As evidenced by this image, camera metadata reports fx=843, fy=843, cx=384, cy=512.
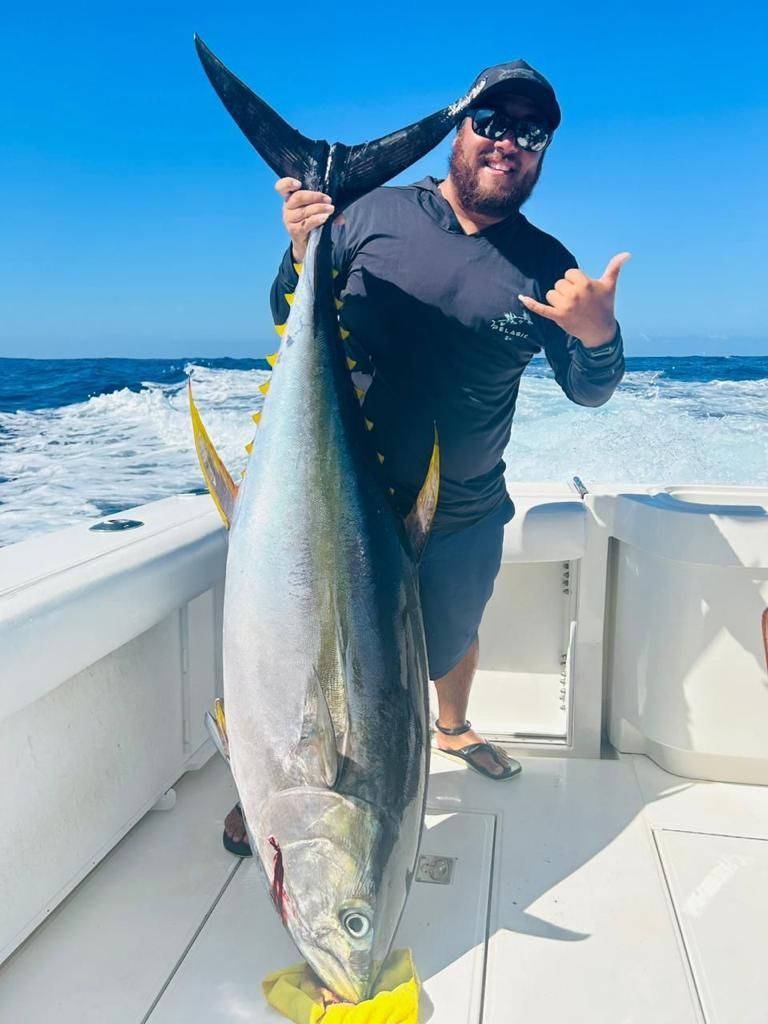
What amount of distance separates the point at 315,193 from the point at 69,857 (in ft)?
4.61

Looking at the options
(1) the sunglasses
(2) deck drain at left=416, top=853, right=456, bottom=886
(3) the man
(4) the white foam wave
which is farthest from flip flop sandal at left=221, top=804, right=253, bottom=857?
(4) the white foam wave

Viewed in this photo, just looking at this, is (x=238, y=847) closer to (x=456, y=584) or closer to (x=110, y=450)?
(x=456, y=584)

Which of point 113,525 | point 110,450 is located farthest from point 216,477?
point 110,450

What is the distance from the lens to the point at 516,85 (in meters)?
1.78

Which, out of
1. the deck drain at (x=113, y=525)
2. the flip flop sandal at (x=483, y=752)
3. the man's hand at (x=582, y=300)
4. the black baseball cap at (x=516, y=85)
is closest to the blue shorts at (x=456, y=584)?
the flip flop sandal at (x=483, y=752)

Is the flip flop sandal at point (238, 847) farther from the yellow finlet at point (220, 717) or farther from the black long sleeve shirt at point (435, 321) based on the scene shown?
the black long sleeve shirt at point (435, 321)

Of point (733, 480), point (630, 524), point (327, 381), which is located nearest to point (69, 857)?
point (327, 381)

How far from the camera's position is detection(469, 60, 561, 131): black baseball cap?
1.77m

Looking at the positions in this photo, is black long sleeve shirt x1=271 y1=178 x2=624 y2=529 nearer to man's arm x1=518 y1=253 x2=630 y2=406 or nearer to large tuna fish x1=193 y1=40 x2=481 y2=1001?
man's arm x1=518 y1=253 x2=630 y2=406

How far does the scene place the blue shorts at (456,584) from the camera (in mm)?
2062

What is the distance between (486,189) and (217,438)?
21.2ft

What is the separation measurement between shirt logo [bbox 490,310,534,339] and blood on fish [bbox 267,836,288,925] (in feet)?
3.82

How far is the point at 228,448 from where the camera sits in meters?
7.66

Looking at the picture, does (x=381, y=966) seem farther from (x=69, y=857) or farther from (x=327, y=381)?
(x=327, y=381)
